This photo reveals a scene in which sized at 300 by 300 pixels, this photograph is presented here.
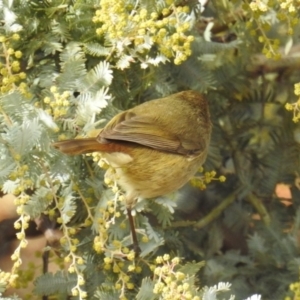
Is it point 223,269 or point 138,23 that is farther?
point 223,269

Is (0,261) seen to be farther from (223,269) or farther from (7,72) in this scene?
(7,72)

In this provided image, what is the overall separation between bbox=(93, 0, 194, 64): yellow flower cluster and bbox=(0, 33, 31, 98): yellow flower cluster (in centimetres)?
24

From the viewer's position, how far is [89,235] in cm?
228

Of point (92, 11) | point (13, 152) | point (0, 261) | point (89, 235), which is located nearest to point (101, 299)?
point (89, 235)

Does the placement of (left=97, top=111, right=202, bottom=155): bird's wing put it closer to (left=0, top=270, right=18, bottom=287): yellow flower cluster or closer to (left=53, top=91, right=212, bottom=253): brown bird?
(left=53, top=91, right=212, bottom=253): brown bird

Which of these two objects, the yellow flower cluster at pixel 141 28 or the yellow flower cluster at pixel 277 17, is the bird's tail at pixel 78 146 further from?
the yellow flower cluster at pixel 277 17

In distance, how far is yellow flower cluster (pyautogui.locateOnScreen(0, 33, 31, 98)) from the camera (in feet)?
6.73

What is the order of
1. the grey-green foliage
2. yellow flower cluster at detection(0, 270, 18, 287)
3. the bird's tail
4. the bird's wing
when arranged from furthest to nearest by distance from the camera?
1. the bird's wing
2. the grey-green foliage
3. the bird's tail
4. yellow flower cluster at detection(0, 270, 18, 287)

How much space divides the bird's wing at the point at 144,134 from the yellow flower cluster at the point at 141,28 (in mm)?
198

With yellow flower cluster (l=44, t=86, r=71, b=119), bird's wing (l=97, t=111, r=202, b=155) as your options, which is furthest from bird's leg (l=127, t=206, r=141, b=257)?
yellow flower cluster (l=44, t=86, r=71, b=119)

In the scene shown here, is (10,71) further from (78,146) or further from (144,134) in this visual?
(144,134)

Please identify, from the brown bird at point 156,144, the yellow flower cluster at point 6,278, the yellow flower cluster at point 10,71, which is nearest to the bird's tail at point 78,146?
the brown bird at point 156,144

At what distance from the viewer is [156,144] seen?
2281 mm

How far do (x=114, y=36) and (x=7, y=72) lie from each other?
31 centimetres
